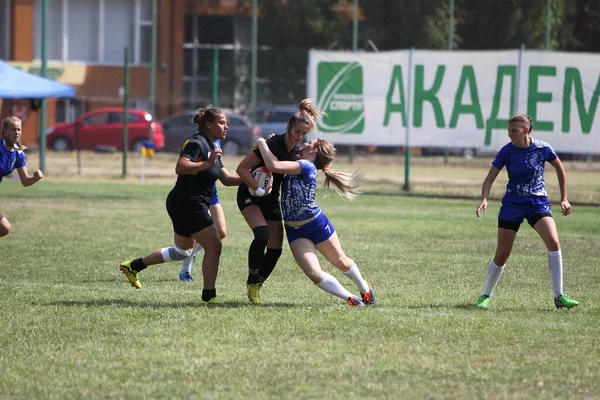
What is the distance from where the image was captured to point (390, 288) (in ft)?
32.0

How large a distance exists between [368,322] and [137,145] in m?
30.1

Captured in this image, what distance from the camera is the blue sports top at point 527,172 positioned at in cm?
862

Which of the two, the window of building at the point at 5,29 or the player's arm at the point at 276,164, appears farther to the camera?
→ the window of building at the point at 5,29

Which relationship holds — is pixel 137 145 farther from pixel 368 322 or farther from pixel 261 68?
pixel 368 322

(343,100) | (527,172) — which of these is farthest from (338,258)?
(343,100)

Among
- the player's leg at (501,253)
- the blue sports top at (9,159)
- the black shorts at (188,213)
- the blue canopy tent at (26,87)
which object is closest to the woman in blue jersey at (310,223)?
the black shorts at (188,213)

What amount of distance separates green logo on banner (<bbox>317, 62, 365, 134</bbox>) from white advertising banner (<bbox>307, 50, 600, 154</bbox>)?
23 millimetres

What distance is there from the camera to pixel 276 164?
8.04 metres

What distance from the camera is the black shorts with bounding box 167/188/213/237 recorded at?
8578 millimetres

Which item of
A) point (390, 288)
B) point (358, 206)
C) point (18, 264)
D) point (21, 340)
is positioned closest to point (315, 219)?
point (390, 288)

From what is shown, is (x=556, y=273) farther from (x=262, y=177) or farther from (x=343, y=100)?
(x=343, y=100)

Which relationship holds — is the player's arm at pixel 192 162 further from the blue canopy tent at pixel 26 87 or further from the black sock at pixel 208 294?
the blue canopy tent at pixel 26 87

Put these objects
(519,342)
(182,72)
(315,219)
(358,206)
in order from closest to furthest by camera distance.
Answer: (519,342)
(315,219)
(358,206)
(182,72)

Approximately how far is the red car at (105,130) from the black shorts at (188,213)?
93.1ft
